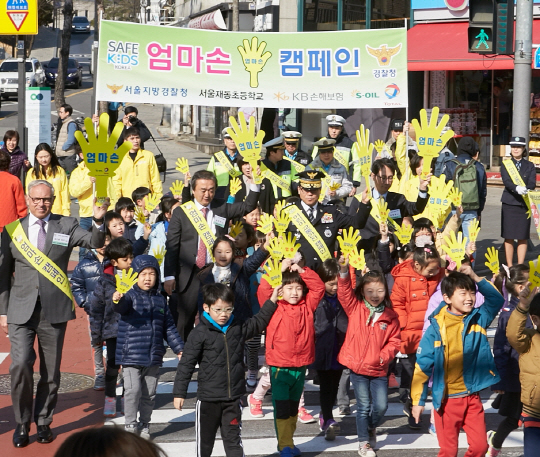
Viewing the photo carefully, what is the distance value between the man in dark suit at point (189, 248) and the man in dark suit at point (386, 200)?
1495 millimetres

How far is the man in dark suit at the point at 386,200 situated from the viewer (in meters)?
8.67

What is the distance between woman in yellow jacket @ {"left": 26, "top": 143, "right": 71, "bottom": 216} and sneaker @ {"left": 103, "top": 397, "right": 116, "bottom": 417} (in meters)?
4.33

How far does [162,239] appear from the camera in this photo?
8.65 m

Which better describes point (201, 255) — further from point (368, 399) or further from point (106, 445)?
point (106, 445)

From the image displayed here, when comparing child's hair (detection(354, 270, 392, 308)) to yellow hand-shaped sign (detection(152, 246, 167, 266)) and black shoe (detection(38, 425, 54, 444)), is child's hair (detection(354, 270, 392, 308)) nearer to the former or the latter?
yellow hand-shaped sign (detection(152, 246, 167, 266))

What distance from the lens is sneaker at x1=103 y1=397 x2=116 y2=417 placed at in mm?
7250

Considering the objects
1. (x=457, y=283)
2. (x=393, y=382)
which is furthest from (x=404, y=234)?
(x=457, y=283)

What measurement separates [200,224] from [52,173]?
3.82 meters

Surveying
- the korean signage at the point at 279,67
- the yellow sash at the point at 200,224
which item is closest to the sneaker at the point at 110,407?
the yellow sash at the point at 200,224

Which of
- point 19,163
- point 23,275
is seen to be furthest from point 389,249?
point 19,163

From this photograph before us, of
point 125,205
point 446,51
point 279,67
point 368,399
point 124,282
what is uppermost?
point 446,51

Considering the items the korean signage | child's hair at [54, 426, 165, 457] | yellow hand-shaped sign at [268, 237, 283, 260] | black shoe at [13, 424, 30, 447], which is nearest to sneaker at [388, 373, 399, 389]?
yellow hand-shaped sign at [268, 237, 283, 260]

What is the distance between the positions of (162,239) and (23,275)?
83.9 inches

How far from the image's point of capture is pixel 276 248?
666 cm
